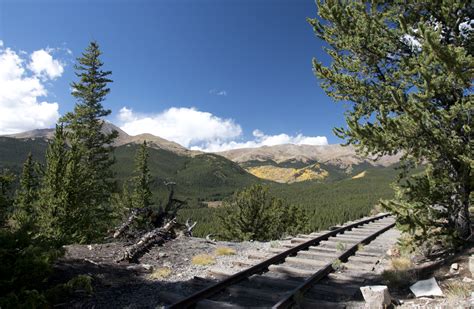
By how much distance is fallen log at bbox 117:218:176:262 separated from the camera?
8.45 metres

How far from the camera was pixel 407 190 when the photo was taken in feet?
23.0

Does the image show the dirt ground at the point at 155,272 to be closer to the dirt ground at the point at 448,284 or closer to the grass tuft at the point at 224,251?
the dirt ground at the point at 448,284

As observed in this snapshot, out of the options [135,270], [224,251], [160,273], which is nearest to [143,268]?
[135,270]

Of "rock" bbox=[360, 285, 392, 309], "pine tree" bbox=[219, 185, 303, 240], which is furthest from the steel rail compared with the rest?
"pine tree" bbox=[219, 185, 303, 240]

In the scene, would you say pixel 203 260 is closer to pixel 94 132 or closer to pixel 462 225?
pixel 462 225

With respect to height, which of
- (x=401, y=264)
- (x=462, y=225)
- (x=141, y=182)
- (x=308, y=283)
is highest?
(x=141, y=182)

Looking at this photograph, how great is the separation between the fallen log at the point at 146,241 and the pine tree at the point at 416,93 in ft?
A: 20.8

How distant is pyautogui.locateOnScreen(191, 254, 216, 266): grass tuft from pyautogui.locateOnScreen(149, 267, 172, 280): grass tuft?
2.87ft

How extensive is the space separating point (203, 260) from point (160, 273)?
136cm

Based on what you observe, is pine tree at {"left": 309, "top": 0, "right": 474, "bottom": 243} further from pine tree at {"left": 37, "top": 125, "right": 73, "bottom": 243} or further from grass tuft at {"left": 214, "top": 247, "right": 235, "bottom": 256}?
pine tree at {"left": 37, "top": 125, "right": 73, "bottom": 243}

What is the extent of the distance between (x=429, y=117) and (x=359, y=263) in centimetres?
415

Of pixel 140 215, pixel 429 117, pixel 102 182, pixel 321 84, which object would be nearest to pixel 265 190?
pixel 102 182

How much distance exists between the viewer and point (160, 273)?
7.45 metres

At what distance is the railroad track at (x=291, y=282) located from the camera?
542cm
